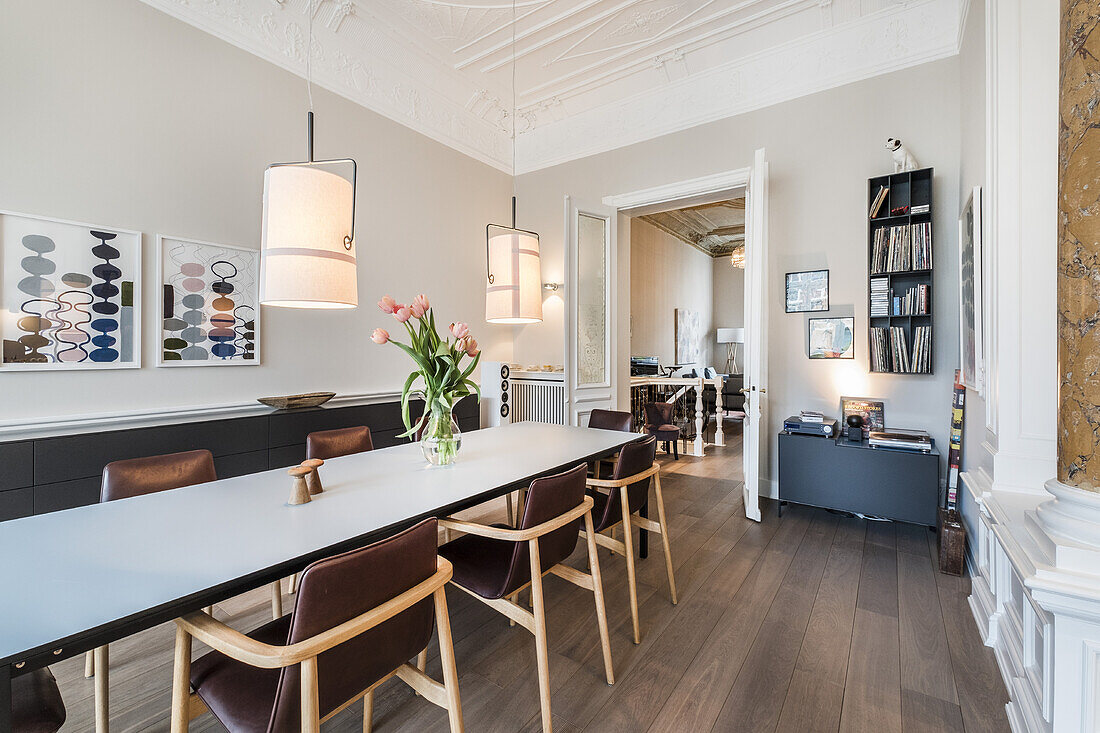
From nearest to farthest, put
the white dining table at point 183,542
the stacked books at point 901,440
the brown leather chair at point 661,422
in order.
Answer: the white dining table at point 183,542 < the stacked books at point 901,440 < the brown leather chair at point 661,422

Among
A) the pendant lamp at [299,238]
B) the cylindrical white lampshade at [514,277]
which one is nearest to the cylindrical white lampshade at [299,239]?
the pendant lamp at [299,238]

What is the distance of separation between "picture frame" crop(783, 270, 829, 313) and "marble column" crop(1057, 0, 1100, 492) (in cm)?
273

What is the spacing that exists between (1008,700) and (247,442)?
4018mm

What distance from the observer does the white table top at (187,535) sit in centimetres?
92

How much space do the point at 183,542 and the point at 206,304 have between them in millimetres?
2630

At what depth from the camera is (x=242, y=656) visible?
0.96 metres

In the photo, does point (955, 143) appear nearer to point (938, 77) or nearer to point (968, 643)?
point (938, 77)

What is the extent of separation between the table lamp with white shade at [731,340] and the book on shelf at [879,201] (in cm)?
600

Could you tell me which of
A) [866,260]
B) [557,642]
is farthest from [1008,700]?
[866,260]

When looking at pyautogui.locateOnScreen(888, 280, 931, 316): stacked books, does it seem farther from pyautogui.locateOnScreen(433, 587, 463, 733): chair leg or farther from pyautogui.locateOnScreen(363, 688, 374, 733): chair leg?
pyautogui.locateOnScreen(363, 688, 374, 733): chair leg

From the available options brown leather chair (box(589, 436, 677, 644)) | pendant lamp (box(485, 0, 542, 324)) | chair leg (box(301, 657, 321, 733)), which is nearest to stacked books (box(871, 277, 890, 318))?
brown leather chair (box(589, 436, 677, 644))

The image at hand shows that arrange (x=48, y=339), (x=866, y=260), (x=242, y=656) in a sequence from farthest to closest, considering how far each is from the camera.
Answer: (x=866, y=260), (x=48, y=339), (x=242, y=656)

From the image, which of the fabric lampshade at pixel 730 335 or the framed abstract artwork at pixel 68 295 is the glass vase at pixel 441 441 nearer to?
the framed abstract artwork at pixel 68 295

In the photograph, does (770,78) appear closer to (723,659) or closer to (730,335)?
(723,659)
